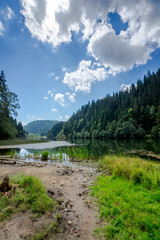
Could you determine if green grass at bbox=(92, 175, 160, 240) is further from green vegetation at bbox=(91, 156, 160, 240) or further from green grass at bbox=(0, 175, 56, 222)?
green grass at bbox=(0, 175, 56, 222)

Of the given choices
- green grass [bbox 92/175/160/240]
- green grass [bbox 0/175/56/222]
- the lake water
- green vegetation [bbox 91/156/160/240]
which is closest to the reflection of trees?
the lake water

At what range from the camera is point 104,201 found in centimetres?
446

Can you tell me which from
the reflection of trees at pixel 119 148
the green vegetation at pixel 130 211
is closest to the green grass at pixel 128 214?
the green vegetation at pixel 130 211

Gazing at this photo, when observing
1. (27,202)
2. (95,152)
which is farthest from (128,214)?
(95,152)

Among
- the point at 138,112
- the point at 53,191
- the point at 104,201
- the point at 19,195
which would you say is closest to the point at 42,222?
the point at 19,195

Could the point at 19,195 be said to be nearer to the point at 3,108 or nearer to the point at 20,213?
the point at 20,213

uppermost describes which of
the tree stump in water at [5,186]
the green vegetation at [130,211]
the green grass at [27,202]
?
the tree stump in water at [5,186]

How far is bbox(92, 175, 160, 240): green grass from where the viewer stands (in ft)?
9.62

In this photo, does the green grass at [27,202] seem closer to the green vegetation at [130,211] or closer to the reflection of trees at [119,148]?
the green vegetation at [130,211]

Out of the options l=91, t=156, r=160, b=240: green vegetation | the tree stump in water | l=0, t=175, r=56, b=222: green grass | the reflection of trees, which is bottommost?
the reflection of trees

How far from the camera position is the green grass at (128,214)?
2933mm

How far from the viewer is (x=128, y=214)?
358cm

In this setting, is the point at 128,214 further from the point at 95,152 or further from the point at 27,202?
the point at 95,152

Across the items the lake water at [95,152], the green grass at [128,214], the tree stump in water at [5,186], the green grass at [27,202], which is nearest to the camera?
the green grass at [128,214]
